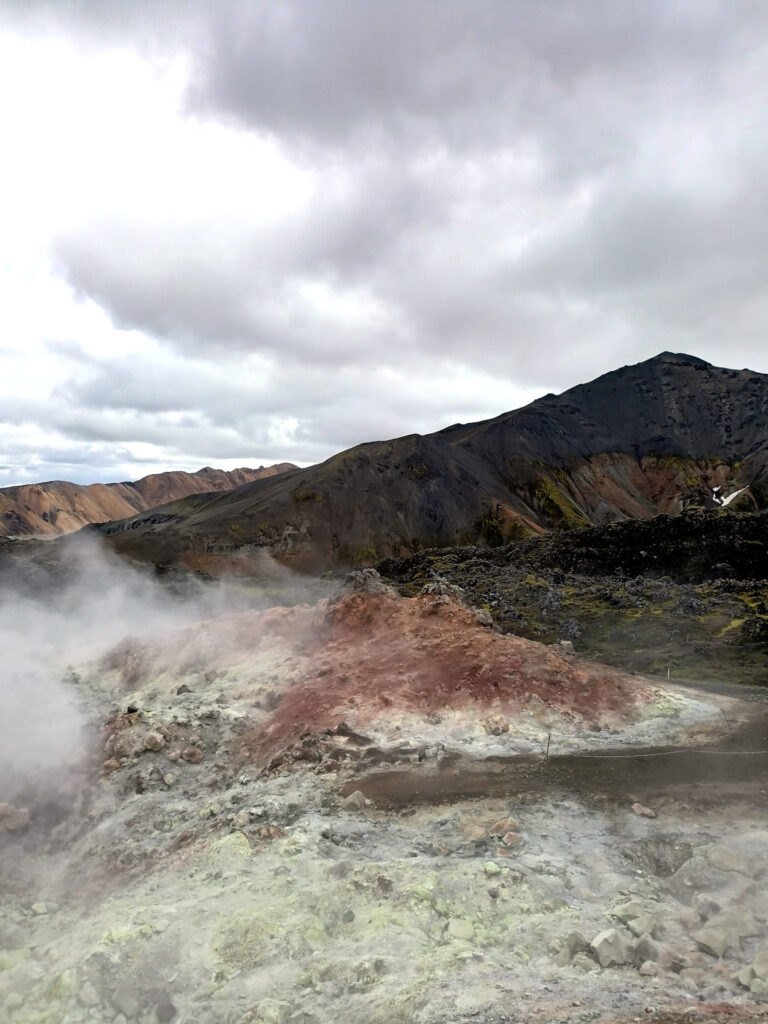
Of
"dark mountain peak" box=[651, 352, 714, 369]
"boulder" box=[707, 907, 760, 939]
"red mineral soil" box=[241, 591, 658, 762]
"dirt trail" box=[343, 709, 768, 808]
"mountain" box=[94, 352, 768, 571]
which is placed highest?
"dark mountain peak" box=[651, 352, 714, 369]

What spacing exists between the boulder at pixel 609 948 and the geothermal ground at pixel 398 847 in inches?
1.0

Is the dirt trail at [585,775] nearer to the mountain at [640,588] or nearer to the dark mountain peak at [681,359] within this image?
the mountain at [640,588]

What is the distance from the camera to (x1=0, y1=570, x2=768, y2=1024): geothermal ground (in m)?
7.14

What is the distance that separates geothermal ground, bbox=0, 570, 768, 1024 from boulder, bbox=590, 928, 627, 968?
26mm

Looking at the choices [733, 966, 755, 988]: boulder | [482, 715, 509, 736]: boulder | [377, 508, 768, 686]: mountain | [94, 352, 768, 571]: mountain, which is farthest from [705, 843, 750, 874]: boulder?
[94, 352, 768, 571]: mountain

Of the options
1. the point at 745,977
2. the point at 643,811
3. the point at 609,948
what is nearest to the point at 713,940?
the point at 745,977

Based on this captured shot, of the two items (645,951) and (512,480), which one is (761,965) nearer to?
(645,951)

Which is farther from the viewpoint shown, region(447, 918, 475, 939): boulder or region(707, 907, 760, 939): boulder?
region(447, 918, 475, 939): boulder

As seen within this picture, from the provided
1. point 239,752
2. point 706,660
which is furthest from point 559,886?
point 706,660

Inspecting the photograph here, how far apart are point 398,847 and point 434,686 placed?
6.06 meters

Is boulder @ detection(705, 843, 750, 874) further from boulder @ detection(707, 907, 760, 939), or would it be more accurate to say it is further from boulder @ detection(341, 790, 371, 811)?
boulder @ detection(341, 790, 371, 811)

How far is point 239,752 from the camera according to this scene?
14.9m

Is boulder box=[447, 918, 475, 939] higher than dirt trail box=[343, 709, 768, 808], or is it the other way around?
dirt trail box=[343, 709, 768, 808]

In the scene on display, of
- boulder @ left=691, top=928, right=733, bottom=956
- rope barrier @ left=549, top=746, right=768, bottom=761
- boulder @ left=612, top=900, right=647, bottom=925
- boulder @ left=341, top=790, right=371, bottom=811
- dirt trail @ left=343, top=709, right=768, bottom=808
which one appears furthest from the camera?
rope barrier @ left=549, top=746, right=768, bottom=761
